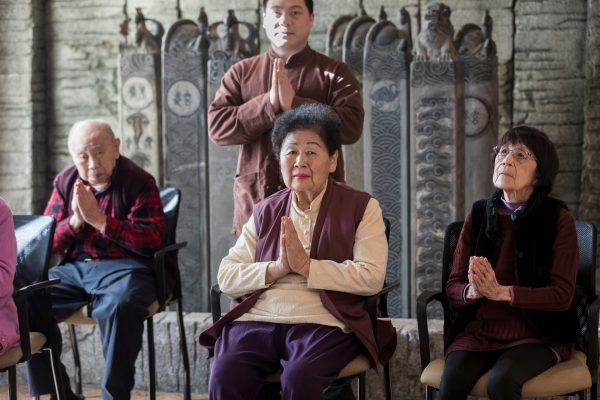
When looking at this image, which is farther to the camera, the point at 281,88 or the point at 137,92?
the point at 137,92

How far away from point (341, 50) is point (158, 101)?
954 mm

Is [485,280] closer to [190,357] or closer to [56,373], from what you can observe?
[56,373]

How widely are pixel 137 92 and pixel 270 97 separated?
147 cm

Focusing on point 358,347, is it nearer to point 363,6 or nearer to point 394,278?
point 394,278

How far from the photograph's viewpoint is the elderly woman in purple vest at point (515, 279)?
115 inches

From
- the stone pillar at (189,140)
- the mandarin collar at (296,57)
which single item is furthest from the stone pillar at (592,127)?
the stone pillar at (189,140)

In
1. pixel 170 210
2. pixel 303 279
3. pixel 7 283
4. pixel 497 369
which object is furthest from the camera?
pixel 170 210

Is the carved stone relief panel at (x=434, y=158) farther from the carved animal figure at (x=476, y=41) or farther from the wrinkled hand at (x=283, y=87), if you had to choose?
the wrinkled hand at (x=283, y=87)

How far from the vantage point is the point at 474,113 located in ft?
14.7

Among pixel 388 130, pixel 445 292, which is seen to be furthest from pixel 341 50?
pixel 445 292

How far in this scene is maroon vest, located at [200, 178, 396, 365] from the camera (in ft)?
10.0

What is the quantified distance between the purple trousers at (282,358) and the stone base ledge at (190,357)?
1055 mm

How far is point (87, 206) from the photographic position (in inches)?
147

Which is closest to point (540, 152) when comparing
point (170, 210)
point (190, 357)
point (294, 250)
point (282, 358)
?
point (294, 250)
